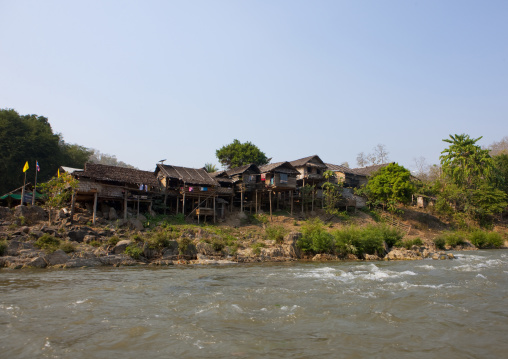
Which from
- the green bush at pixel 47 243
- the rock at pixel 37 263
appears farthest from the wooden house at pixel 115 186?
the rock at pixel 37 263

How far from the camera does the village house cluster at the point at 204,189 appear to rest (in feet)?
101

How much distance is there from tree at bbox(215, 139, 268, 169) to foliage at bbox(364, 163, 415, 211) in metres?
15.3

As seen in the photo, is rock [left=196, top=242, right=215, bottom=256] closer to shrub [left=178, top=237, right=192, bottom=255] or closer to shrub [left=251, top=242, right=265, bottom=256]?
shrub [left=178, top=237, right=192, bottom=255]

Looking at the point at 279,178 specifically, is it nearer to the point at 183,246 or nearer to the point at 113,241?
the point at 183,246

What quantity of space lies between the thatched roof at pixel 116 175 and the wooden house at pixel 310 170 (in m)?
18.0

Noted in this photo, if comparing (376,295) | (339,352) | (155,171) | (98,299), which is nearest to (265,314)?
(339,352)

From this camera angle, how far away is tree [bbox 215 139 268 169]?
50.0 meters

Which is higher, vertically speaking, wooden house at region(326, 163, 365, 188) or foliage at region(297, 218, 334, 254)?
wooden house at region(326, 163, 365, 188)

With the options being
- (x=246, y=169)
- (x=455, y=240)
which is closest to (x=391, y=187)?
(x=455, y=240)

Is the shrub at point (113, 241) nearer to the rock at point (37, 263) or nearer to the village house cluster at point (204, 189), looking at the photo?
the rock at point (37, 263)

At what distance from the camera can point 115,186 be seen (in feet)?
101

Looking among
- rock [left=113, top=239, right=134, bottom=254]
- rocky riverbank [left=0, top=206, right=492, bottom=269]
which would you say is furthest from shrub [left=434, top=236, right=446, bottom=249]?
rock [left=113, top=239, right=134, bottom=254]

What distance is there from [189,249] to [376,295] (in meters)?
14.4

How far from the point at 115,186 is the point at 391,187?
Result: 96.6 ft
